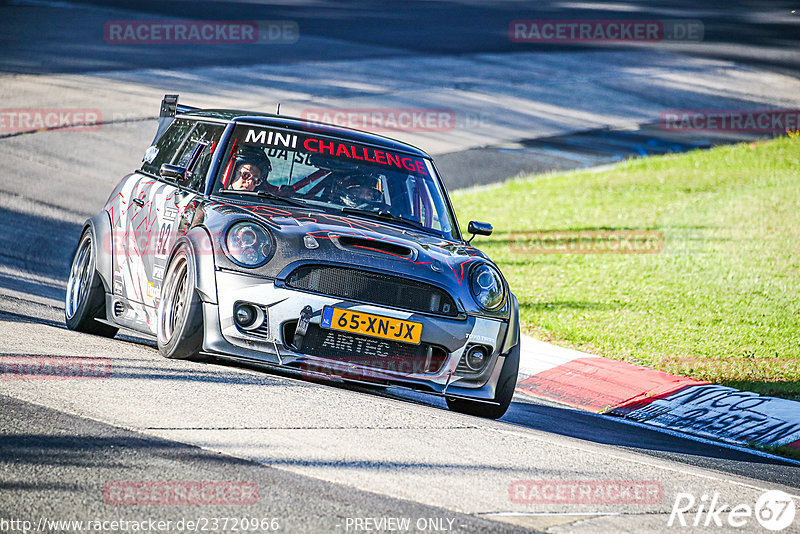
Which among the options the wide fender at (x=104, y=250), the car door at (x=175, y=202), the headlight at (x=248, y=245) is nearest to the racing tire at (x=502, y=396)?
the headlight at (x=248, y=245)

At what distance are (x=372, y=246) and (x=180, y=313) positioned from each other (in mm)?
1184

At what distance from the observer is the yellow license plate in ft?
20.7

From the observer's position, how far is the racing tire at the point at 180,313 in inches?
252

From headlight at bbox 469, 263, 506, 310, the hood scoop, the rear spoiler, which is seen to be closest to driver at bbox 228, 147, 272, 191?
the hood scoop

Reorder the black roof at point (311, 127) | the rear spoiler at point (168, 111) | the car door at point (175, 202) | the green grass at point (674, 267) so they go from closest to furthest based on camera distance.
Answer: the car door at point (175, 202)
the black roof at point (311, 127)
the rear spoiler at point (168, 111)
the green grass at point (674, 267)

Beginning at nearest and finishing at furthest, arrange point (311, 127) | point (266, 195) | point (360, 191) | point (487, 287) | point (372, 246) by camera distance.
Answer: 1. point (372, 246)
2. point (487, 287)
3. point (266, 195)
4. point (360, 191)
5. point (311, 127)

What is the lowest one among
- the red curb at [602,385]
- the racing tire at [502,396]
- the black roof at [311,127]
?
the red curb at [602,385]

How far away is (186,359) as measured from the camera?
21.7 feet

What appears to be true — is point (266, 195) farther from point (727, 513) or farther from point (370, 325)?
point (727, 513)

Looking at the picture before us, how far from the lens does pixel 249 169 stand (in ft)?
24.2

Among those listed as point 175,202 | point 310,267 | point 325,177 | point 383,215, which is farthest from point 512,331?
point 175,202

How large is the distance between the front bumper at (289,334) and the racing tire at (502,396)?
0.48 m

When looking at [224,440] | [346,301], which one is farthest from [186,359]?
[224,440]

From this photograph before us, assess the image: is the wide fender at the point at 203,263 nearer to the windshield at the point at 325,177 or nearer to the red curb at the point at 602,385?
the windshield at the point at 325,177
